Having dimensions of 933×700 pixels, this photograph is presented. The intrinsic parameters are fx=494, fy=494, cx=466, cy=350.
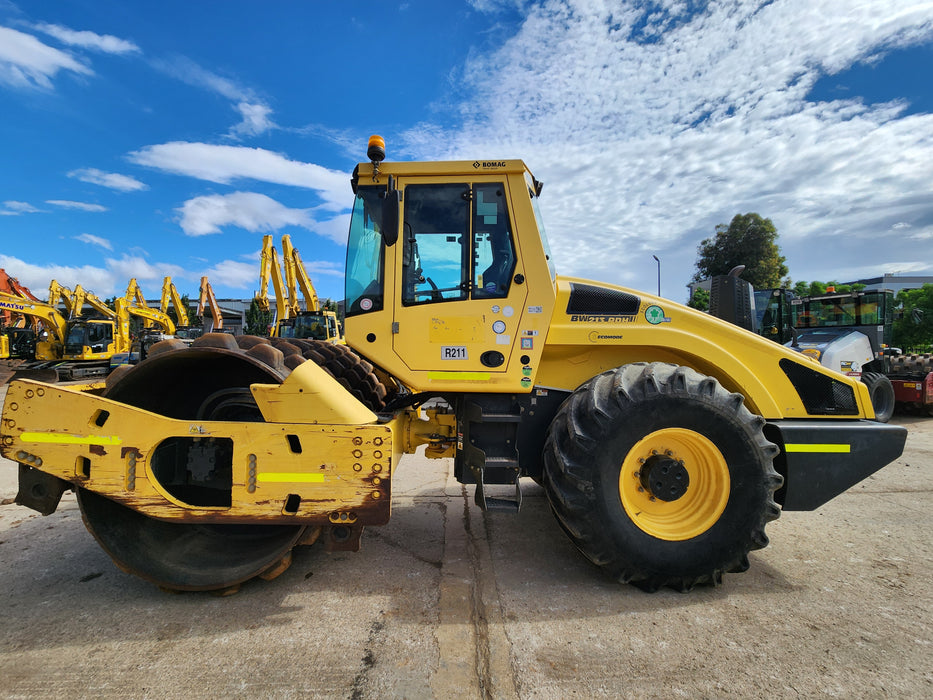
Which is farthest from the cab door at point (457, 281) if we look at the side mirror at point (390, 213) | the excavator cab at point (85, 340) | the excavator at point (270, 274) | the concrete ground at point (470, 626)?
the excavator cab at point (85, 340)

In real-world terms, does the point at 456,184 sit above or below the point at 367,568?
above

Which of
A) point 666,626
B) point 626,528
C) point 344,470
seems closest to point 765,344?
point 626,528

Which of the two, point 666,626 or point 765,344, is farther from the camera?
point 765,344

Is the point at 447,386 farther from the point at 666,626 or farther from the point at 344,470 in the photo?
the point at 666,626

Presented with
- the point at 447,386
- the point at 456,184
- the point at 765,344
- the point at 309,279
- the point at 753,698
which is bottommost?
the point at 753,698

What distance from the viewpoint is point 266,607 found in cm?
292

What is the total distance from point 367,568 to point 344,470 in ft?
3.13

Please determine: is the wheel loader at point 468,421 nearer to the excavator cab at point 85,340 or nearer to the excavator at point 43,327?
the excavator at point 43,327

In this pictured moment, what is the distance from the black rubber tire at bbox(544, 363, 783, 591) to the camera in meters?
3.01

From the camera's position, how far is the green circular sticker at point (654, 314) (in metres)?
3.52

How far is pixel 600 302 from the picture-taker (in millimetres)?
3535

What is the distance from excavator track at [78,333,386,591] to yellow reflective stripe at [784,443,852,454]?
10.5 ft

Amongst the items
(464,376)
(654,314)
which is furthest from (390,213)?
(654,314)

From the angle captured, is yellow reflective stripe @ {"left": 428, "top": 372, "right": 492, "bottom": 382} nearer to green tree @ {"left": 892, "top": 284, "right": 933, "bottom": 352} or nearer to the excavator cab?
the excavator cab
